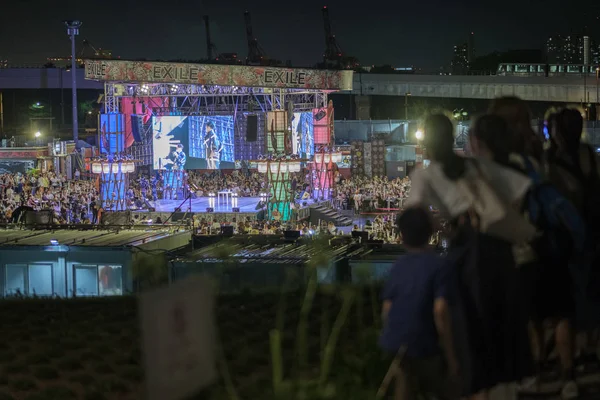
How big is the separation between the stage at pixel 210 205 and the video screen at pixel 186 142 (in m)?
1.84

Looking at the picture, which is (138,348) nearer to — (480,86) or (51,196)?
(51,196)

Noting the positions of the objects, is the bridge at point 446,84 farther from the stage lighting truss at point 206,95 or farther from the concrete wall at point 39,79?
the stage lighting truss at point 206,95

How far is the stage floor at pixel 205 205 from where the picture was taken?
93.0ft

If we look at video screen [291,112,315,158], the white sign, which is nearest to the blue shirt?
the white sign

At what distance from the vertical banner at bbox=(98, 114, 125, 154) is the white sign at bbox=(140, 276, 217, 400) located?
26.8 m

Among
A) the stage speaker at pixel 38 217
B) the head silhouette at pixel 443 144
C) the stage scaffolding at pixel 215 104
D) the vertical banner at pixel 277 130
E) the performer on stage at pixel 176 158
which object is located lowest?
the stage speaker at pixel 38 217

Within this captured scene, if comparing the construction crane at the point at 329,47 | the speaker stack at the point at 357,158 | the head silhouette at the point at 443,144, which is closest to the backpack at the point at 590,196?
the head silhouette at the point at 443,144

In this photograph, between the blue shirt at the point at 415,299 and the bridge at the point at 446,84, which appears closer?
the blue shirt at the point at 415,299

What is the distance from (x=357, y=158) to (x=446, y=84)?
54.9 feet

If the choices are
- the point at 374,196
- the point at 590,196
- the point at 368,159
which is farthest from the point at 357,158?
the point at 590,196

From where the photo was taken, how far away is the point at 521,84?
48531mm

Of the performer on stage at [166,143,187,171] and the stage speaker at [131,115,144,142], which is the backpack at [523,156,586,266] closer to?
the stage speaker at [131,115,144,142]

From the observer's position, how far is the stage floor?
1116 inches

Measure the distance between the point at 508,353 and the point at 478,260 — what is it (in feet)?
1.36
